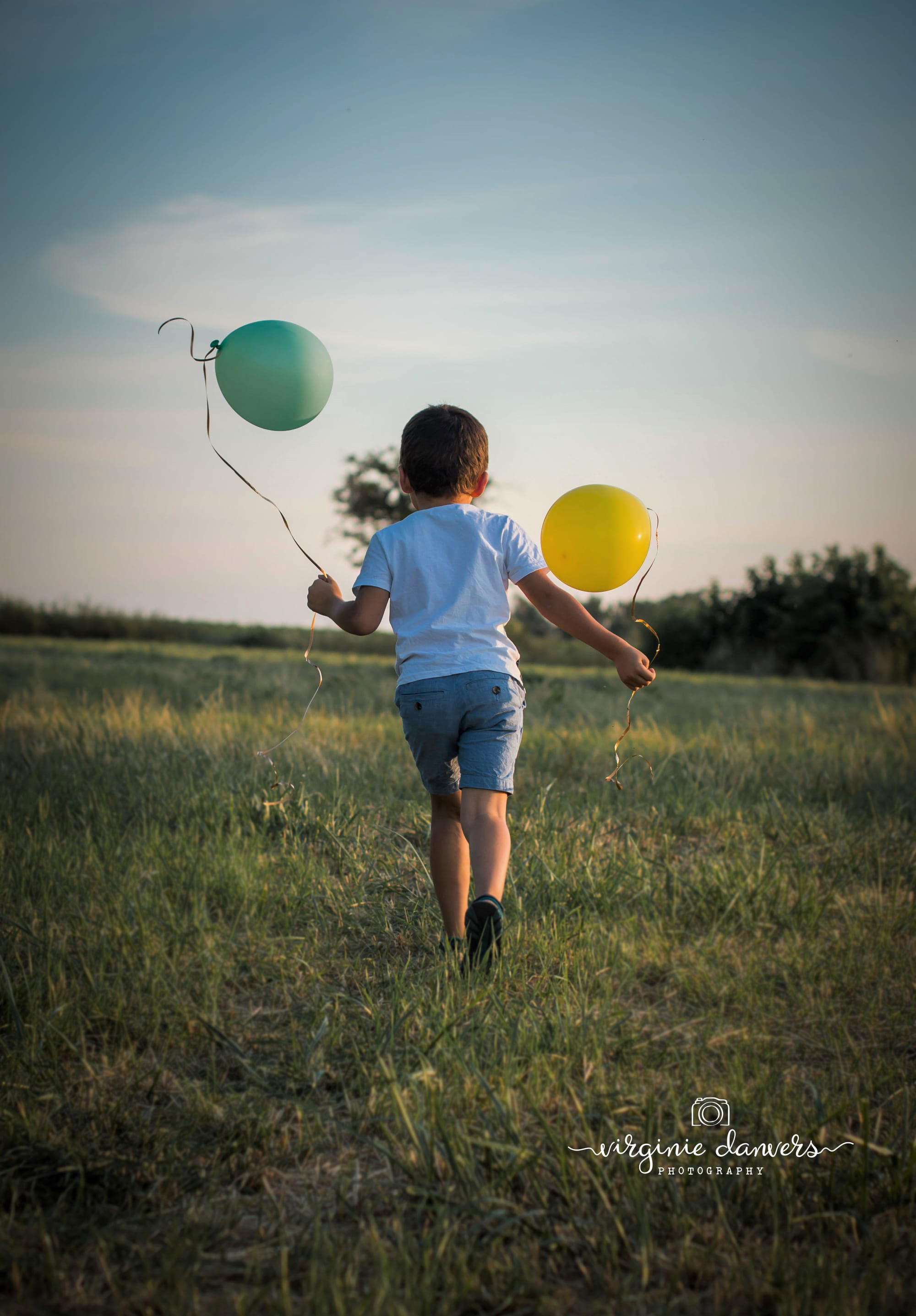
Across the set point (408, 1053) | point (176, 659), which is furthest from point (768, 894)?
point (176, 659)

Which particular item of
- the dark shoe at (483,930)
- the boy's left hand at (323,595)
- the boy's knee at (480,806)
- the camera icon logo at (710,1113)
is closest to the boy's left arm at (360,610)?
the boy's left hand at (323,595)

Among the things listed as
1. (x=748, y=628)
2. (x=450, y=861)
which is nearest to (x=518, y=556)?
(x=450, y=861)

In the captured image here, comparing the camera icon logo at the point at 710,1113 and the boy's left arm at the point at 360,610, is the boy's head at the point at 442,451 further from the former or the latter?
the camera icon logo at the point at 710,1113

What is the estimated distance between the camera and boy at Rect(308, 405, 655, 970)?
2.71m

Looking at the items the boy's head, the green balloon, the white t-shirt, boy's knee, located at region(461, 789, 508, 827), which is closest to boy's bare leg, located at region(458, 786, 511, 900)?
boy's knee, located at region(461, 789, 508, 827)

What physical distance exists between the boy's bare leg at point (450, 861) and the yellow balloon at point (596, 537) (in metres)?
0.85

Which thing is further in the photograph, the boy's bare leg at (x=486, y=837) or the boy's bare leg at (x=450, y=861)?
the boy's bare leg at (x=450, y=861)

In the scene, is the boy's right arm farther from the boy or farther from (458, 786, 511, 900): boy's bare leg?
(458, 786, 511, 900): boy's bare leg

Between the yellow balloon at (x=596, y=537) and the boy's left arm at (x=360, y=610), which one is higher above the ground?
the yellow balloon at (x=596, y=537)

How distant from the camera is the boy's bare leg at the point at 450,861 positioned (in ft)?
9.36

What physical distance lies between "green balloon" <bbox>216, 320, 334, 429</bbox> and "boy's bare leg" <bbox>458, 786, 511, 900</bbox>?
58.9 inches

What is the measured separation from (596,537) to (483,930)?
1.31 meters

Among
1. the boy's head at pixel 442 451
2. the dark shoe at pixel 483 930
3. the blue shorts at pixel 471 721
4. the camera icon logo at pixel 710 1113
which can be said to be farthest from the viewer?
the boy's head at pixel 442 451

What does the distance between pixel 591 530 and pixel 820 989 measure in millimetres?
1630
